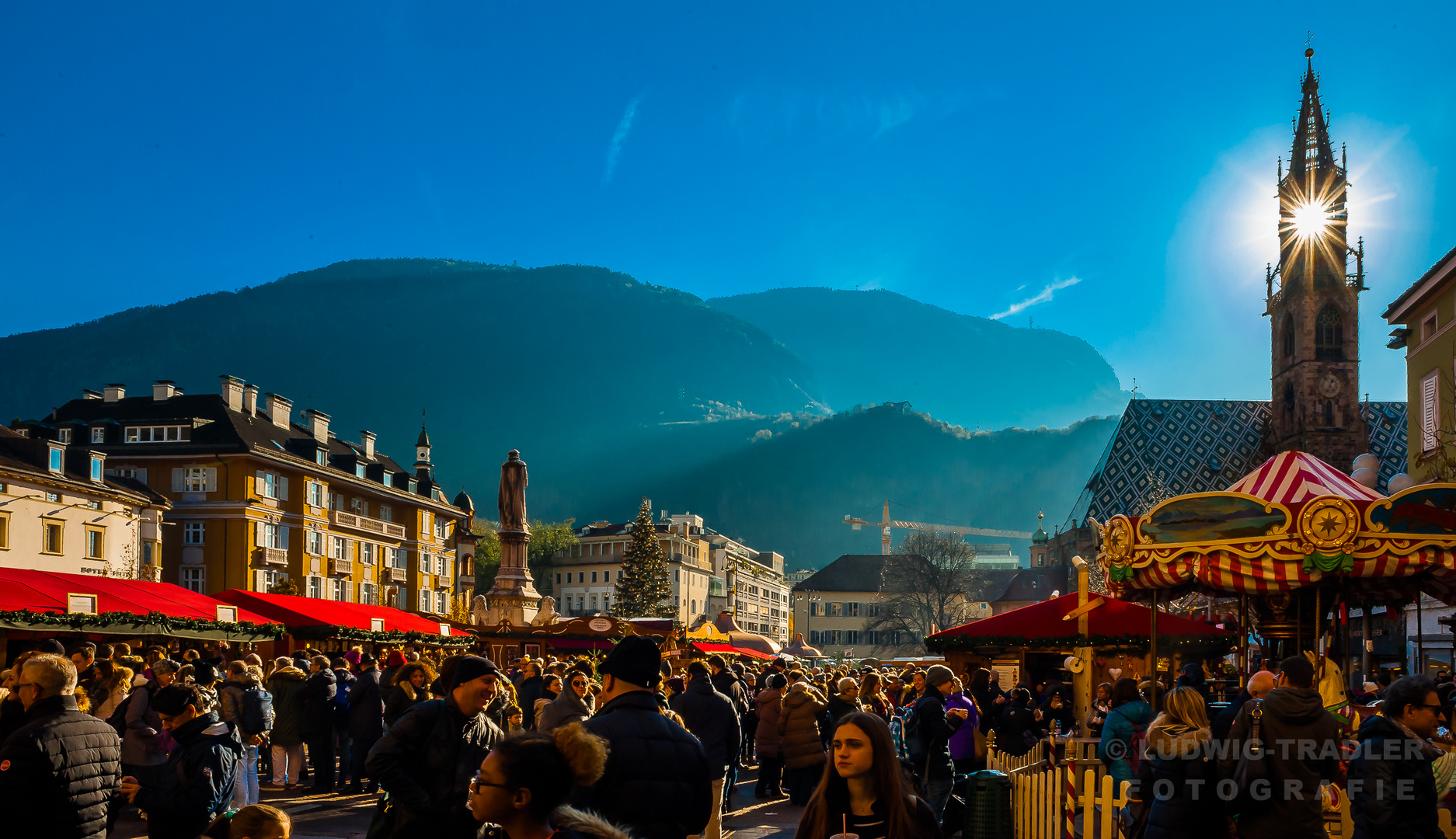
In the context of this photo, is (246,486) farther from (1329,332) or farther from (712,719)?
(1329,332)

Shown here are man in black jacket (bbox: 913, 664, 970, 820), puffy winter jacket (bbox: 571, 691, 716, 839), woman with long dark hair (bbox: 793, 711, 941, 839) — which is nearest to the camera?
woman with long dark hair (bbox: 793, 711, 941, 839)

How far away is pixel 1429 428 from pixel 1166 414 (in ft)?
208

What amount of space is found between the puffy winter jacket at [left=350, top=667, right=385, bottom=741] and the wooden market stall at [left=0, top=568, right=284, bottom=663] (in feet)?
16.9

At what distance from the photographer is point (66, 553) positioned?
41500mm

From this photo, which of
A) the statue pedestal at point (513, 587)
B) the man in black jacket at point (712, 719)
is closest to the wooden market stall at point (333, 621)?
the statue pedestal at point (513, 587)

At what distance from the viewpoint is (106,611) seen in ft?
56.9

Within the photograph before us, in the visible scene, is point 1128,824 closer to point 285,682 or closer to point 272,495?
point 285,682

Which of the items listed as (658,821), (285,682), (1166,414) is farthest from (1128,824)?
(1166,414)

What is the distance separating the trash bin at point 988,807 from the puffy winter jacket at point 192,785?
5193 millimetres

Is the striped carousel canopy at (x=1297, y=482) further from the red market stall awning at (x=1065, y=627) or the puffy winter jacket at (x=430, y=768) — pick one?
the puffy winter jacket at (x=430, y=768)

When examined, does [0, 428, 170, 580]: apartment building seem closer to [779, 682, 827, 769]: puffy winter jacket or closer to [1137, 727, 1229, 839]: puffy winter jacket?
[779, 682, 827, 769]: puffy winter jacket

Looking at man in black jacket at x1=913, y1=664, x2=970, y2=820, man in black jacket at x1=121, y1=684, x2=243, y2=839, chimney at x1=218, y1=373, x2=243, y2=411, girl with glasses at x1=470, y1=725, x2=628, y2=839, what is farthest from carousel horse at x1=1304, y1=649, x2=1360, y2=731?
chimney at x1=218, y1=373, x2=243, y2=411

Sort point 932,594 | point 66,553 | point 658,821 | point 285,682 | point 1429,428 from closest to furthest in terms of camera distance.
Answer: point 658,821
point 285,682
point 1429,428
point 66,553
point 932,594

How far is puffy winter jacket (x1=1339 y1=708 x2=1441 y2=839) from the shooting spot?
6379 mm
